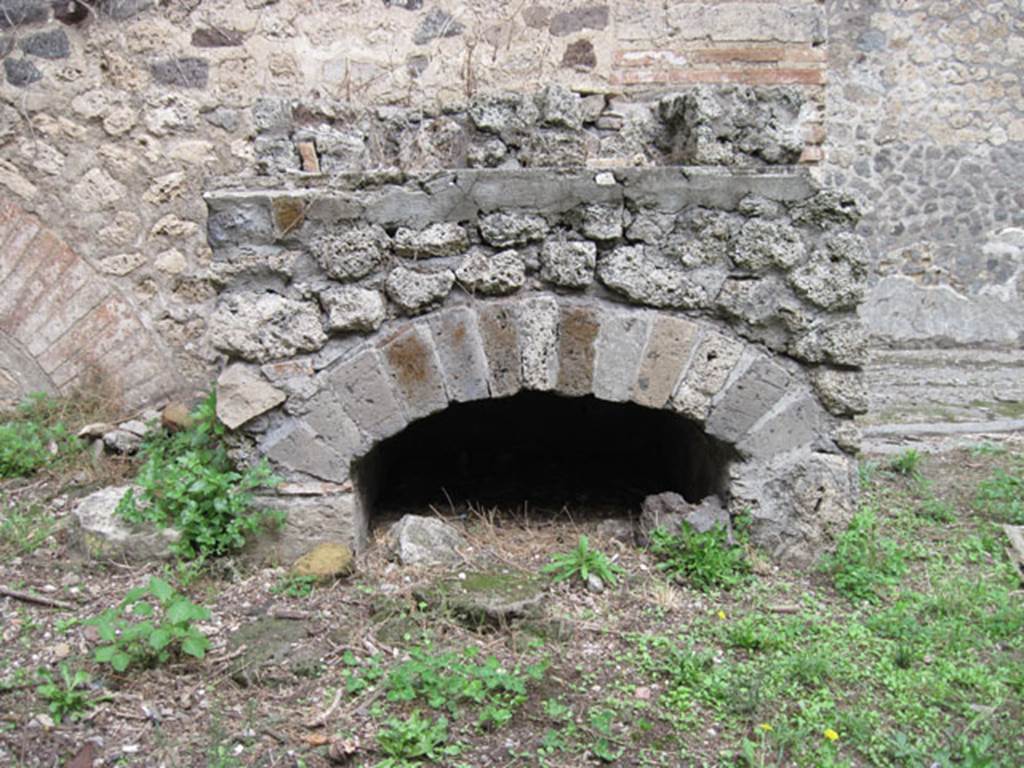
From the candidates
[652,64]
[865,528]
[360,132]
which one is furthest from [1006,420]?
[360,132]

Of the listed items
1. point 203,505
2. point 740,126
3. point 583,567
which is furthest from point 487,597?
point 740,126

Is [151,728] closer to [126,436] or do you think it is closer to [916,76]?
[126,436]

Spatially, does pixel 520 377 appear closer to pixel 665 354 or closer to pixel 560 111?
pixel 665 354

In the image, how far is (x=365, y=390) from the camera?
133 inches

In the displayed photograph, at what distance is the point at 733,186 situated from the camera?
11.1 ft

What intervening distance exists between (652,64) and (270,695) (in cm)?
358

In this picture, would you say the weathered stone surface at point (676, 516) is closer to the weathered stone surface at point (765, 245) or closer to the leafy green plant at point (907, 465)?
the weathered stone surface at point (765, 245)

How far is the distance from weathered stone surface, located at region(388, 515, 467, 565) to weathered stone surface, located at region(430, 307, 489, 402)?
0.54m

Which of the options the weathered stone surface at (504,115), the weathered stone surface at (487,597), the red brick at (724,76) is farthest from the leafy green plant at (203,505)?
the red brick at (724,76)

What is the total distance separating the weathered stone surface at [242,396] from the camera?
10.9 feet

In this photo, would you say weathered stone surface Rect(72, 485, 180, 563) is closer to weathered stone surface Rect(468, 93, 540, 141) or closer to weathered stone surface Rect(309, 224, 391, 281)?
weathered stone surface Rect(309, 224, 391, 281)

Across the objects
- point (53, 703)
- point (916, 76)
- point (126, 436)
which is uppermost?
point (916, 76)

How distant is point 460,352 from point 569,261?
0.55 meters

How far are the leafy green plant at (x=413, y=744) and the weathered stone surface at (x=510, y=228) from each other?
68.9 inches
